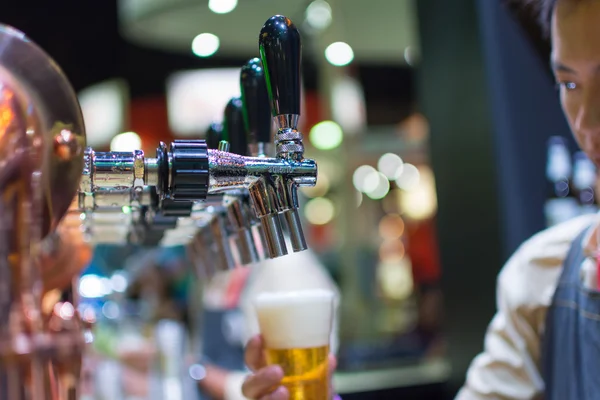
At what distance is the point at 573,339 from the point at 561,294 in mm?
104

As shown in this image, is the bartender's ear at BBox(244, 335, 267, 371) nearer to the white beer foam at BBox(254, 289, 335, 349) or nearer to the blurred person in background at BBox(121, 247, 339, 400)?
the white beer foam at BBox(254, 289, 335, 349)

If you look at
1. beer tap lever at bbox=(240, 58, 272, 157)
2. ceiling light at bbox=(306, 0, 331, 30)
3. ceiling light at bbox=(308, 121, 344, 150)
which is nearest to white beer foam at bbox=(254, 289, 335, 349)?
beer tap lever at bbox=(240, 58, 272, 157)

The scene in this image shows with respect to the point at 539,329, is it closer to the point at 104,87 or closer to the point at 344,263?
the point at 344,263

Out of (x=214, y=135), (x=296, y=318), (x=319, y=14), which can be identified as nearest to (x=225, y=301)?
(x=214, y=135)

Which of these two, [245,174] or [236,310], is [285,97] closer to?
[245,174]

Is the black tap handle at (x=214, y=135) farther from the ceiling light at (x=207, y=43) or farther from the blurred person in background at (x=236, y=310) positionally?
the ceiling light at (x=207, y=43)

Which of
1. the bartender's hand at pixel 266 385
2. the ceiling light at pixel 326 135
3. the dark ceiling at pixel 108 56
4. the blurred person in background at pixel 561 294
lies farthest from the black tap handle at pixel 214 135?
the ceiling light at pixel 326 135

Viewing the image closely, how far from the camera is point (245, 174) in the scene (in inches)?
30.7

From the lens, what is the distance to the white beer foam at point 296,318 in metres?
1.00

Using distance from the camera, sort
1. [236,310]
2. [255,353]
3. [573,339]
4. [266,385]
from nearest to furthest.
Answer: [266,385]
[255,353]
[573,339]
[236,310]

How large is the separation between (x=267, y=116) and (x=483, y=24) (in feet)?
7.53

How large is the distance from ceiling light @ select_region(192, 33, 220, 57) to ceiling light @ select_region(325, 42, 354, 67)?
1341mm

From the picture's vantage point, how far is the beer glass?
0.99 metres

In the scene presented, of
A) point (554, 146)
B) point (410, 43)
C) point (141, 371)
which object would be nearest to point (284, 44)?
point (141, 371)
